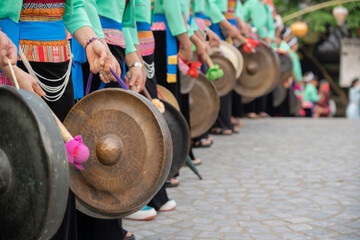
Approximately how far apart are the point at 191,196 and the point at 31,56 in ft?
7.97

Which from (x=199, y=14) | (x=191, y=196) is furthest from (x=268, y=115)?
(x=191, y=196)

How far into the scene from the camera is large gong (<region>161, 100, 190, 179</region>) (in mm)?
4047

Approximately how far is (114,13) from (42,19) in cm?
Answer: 82

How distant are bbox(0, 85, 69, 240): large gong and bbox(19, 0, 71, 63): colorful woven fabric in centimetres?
63

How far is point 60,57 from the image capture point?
2.70 metres

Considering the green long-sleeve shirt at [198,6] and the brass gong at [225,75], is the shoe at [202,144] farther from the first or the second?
the green long-sleeve shirt at [198,6]

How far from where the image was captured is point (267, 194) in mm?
4789

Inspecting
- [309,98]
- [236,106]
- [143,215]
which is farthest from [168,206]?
[309,98]

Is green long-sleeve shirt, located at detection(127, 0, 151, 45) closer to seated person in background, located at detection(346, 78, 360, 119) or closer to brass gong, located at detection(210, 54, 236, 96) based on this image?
brass gong, located at detection(210, 54, 236, 96)

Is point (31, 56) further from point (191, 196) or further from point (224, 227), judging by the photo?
point (191, 196)

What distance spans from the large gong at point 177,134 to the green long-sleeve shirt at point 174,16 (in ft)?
2.68

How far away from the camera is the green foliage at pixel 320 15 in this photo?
17.6 metres

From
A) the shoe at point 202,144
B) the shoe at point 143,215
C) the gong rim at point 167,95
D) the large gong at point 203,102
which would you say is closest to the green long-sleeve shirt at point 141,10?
the gong rim at point 167,95

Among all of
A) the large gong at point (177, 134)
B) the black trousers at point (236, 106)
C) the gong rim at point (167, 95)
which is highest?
the gong rim at point (167, 95)
